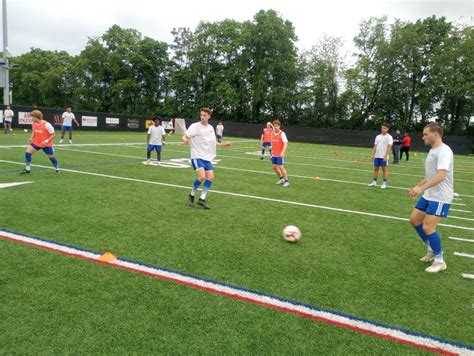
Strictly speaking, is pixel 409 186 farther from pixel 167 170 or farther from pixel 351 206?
pixel 167 170

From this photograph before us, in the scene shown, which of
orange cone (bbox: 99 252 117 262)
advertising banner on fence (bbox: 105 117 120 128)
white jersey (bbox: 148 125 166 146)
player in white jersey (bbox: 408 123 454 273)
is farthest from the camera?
advertising banner on fence (bbox: 105 117 120 128)

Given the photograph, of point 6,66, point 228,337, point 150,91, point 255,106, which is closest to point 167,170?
point 228,337

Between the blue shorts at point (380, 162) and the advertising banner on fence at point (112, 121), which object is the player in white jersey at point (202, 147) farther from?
the advertising banner on fence at point (112, 121)

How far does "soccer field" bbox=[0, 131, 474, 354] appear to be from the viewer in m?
3.00

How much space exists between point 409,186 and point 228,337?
36.7 ft

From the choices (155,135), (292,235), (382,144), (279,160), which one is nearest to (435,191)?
(292,235)

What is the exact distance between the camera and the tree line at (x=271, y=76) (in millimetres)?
43000

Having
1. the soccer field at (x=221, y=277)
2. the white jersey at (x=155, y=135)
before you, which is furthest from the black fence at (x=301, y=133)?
the soccer field at (x=221, y=277)

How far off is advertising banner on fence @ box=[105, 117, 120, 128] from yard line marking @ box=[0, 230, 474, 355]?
1303 inches

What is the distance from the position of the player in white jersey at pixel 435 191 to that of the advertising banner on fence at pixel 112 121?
3497 centimetres

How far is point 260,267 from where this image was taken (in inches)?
178

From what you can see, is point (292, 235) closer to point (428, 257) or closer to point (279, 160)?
point (428, 257)

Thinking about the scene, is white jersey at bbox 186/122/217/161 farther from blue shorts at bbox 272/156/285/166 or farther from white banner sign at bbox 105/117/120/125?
white banner sign at bbox 105/117/120/125

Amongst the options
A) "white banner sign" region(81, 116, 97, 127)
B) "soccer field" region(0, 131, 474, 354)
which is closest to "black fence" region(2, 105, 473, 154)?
"white banner sign" region(81, 116, 97, 127)
